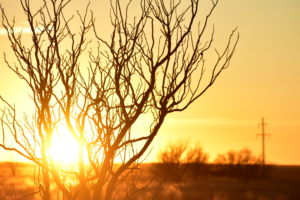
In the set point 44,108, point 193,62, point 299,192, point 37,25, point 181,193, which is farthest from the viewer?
point 299,192

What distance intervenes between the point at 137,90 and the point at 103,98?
51cm

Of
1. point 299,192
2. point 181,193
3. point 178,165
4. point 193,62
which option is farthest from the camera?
point 178,165

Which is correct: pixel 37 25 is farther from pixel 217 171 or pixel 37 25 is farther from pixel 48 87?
pixel 217 171

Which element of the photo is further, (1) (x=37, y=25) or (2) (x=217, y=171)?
(2) (x=217, y=171)

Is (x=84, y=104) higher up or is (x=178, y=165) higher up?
(x=84, y=104)

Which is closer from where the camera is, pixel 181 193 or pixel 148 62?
pixel 148 62

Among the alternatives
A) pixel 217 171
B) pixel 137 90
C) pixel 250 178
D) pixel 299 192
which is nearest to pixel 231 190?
pixel 299 192

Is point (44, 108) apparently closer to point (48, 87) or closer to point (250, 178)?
point (48, 87)

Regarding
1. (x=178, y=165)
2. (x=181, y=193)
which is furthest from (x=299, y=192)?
(x=178, y=165)

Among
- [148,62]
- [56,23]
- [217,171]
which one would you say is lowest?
[217,171]

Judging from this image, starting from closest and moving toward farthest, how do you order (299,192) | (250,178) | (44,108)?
(44,108)
(299,192)
(250,178)

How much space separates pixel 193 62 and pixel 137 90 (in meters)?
0.79

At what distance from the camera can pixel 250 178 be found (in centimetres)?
4212

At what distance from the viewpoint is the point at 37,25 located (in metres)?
3.21
